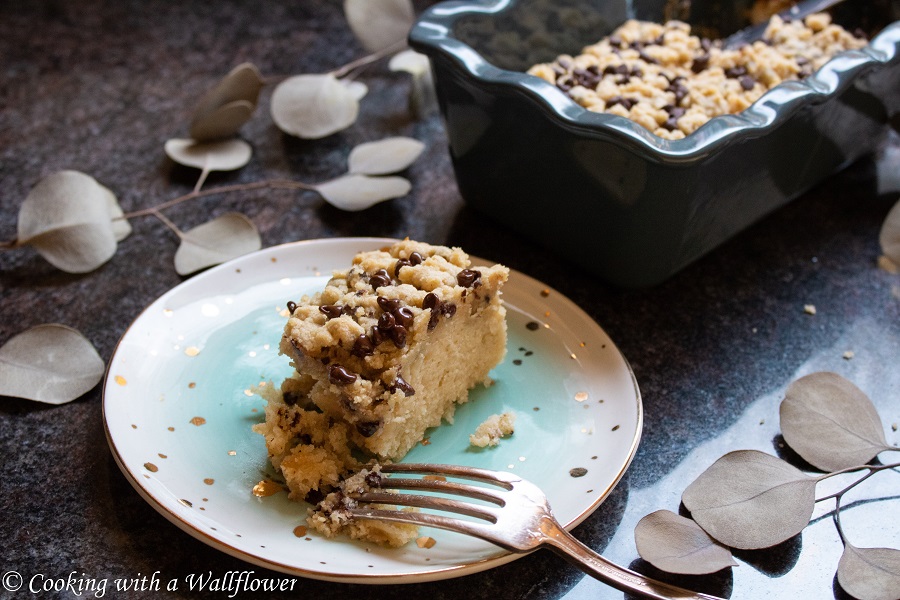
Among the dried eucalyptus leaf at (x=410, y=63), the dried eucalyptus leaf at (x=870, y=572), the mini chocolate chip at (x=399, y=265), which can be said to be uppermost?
the mini chocolate chip at (x=399, y=265)

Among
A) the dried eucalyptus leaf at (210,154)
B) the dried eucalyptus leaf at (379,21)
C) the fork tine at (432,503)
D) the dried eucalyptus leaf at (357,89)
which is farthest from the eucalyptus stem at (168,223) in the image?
the fork tine at (432,503)

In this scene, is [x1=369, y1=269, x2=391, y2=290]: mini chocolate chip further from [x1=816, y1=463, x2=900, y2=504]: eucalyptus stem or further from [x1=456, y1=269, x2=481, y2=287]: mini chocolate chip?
[x1=816, y1=463, x2=900, y2=504]: eucalyptus stem

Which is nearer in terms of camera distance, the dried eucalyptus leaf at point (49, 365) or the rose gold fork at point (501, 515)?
the rose gold fork at point (501, 515)

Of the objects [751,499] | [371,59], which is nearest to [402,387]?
[751,499]

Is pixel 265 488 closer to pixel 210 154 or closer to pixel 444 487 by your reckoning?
pixel 444 487

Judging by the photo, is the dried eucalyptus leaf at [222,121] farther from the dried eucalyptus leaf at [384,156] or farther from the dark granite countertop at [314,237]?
the dried eucalyptus leaf at [384,156]

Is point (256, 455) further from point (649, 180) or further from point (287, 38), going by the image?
point (287, 38)
